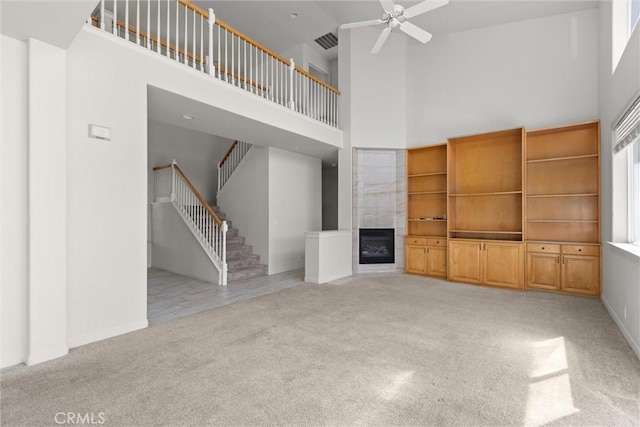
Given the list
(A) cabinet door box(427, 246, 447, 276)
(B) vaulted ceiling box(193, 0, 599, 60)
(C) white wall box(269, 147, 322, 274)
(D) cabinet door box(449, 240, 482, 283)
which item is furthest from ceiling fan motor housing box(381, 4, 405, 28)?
(A) cabinet door box(427, 246, 447, 276)

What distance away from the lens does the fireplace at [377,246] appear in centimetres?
681

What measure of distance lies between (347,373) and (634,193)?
4.10 metres

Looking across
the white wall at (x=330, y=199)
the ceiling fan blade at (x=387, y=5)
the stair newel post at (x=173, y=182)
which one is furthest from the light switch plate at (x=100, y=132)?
the white wall at (x=330, y=199)

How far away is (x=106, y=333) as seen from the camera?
10.3ft

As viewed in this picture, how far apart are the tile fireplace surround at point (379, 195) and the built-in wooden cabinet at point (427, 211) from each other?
18 centimetres

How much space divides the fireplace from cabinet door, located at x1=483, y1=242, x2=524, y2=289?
6.14 feet

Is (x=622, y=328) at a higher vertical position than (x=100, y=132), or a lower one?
lower

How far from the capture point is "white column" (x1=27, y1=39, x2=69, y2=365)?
259 cm

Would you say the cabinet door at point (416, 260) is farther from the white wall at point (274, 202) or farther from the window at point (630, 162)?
the window at point (630, 162)

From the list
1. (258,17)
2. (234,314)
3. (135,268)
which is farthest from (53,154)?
(258,17)

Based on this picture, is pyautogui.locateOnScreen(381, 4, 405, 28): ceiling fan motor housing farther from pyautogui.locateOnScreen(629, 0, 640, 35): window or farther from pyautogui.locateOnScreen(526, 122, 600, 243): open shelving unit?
pyautogui.locateOnScreen(526, 122, 600, 243): open shelving unit

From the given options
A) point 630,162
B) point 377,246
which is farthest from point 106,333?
point 630,162

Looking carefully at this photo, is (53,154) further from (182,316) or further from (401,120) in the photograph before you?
(401,120)

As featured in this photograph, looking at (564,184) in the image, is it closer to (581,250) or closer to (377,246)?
(581,250)
